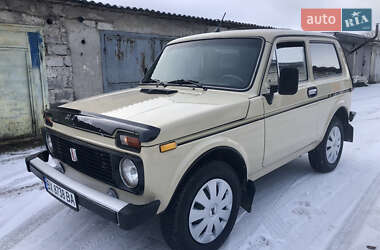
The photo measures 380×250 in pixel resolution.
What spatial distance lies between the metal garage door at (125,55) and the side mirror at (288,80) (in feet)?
17.4

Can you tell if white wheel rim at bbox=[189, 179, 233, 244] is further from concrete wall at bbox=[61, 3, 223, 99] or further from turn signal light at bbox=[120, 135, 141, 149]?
concrete wall at bbox=[61, 3, 223, 99]

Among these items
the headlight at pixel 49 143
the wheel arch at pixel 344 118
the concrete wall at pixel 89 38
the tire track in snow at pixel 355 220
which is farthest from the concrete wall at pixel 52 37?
the tire track in snow at pixel 355 220

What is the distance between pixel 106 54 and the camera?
721cm

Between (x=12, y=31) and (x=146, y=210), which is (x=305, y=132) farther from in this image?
(x=12, y=31)

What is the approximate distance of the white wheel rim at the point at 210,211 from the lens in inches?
96.3

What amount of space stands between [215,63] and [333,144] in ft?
7.69

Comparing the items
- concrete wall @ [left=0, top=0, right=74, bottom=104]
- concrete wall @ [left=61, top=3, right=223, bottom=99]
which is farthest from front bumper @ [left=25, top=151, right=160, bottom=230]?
concrete wall @ [left=61, top=3, right=223, bottom=99]

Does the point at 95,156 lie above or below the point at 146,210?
above

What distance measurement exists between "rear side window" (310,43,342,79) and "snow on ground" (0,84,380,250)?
56.2 inches

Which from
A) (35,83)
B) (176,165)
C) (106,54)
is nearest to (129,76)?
(106,54)

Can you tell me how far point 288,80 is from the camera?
9.28 feet

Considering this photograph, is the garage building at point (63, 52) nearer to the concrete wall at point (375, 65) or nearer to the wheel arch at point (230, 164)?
the wheel arch at point (230, 164)

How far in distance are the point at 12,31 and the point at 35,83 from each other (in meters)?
1.05

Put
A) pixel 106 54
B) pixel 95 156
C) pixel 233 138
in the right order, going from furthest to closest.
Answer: pixel 106 54 → pixel 233 138 → pixel 95 156
